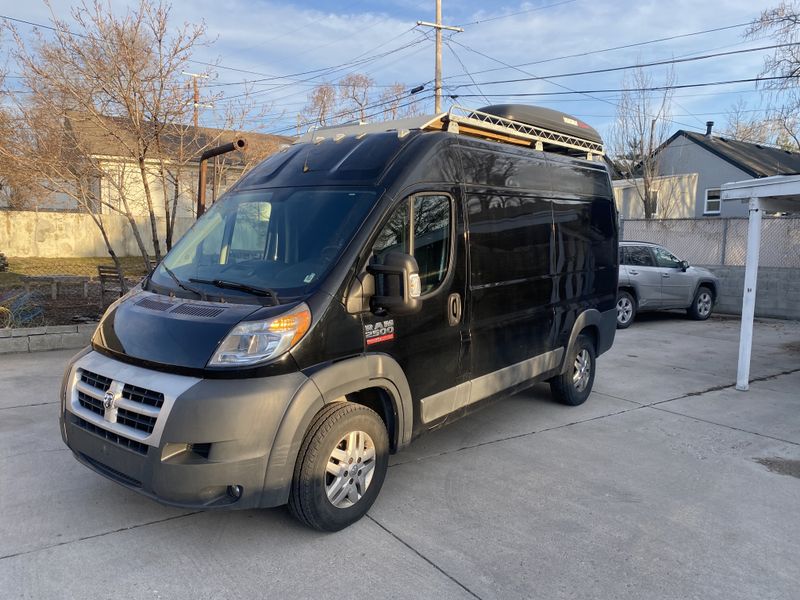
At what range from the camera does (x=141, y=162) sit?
9195 millimetres

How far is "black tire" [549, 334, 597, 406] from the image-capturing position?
239 inches

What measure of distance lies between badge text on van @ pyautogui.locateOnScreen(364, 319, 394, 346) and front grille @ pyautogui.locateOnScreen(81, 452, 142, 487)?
4.92ft

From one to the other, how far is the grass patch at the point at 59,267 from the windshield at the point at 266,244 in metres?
12.4

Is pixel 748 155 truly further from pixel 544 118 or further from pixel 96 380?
pixel 96 380

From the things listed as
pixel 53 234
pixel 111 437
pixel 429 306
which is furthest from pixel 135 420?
pixel 53 234

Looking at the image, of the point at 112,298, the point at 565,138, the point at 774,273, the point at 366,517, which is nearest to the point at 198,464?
the point at 366,517

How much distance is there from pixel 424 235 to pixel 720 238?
13213mm

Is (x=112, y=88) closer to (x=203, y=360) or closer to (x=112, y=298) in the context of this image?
(x=112, y=298)

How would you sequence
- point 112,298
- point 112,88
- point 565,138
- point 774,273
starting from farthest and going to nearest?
point 774,273, point 112,298, point 112,88, point 565,138

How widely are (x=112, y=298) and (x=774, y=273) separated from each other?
14.5m

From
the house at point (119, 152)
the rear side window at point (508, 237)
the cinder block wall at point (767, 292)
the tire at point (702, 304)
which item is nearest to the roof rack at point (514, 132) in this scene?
the rear side window at point (508, 237)

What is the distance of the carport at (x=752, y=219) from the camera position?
6.66 meters

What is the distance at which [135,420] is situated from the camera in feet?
10.4

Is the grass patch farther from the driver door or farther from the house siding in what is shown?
the house siding
